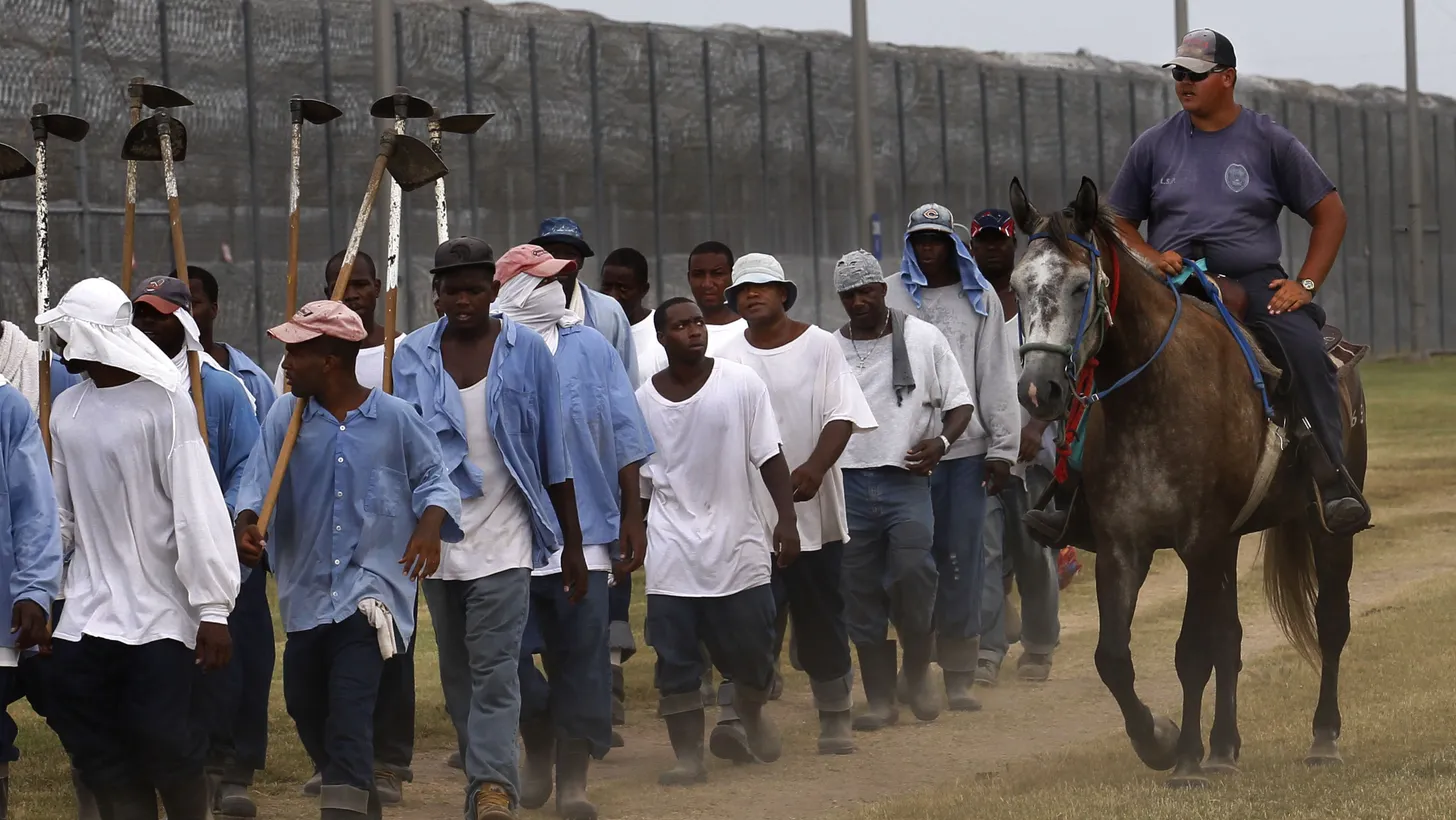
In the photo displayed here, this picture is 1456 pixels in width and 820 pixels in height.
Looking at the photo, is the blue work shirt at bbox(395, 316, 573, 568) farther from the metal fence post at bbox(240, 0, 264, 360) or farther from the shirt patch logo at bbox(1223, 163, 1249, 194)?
the metal fence post at bbox(240, 0, 264, 360)

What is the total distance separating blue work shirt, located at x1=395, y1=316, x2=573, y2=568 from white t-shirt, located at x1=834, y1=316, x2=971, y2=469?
8.35ft

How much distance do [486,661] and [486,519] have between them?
1.66 ft

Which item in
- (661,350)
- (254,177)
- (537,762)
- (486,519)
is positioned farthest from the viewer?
(254,177)

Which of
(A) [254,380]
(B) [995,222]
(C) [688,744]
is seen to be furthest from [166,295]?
(B) [995,222]

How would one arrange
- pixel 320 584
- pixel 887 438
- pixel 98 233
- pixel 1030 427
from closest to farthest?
pixel 320 584
pixel 887 438
pixel 1030 427
pixel 98 233

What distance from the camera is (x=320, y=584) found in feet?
24.7

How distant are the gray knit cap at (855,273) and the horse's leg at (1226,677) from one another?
2.48m

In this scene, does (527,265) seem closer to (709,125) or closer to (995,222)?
(995,222)

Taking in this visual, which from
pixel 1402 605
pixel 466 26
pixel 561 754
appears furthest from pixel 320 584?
pixel 466 26

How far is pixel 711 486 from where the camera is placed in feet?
30.6

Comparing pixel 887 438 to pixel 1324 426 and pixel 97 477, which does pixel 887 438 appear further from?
pixel 97 477

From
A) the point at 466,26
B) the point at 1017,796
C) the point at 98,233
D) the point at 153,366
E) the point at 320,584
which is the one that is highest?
the point at 466,26

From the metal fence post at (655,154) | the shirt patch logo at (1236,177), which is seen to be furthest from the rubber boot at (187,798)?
the metal fence post at (655,154)

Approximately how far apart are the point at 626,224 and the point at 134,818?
22.7 meters
